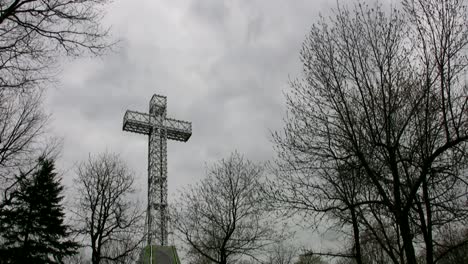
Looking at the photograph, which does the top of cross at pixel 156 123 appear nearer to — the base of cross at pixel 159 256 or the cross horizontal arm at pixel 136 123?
the cross horizontal arm at pixel 136 123

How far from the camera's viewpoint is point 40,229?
23344mm

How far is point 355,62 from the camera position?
424 inches

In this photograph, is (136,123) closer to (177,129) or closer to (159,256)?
(177,129)

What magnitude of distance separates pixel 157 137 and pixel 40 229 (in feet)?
39.1

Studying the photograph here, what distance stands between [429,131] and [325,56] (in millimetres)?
3227

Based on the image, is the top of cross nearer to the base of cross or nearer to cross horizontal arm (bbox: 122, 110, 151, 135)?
cross horizontal arm (bbox: 122, 110, 151, 135)

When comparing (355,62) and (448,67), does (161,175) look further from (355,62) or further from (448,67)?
(448,67)

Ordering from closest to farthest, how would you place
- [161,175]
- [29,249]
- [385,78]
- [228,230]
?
1. [385,78]
2. [228,230]
3. [29,249]
4. [161,175]

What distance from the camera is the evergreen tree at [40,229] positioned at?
2181 centimetres

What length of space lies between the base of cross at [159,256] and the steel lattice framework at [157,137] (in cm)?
917

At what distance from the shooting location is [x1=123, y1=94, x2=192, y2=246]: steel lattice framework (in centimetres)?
3022

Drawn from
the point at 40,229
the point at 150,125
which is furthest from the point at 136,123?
the point at 40,229

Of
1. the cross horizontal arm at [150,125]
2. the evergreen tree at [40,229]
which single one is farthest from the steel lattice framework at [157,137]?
the evergreen tree at [40,229]

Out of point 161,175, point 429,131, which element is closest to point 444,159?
point 429,131
